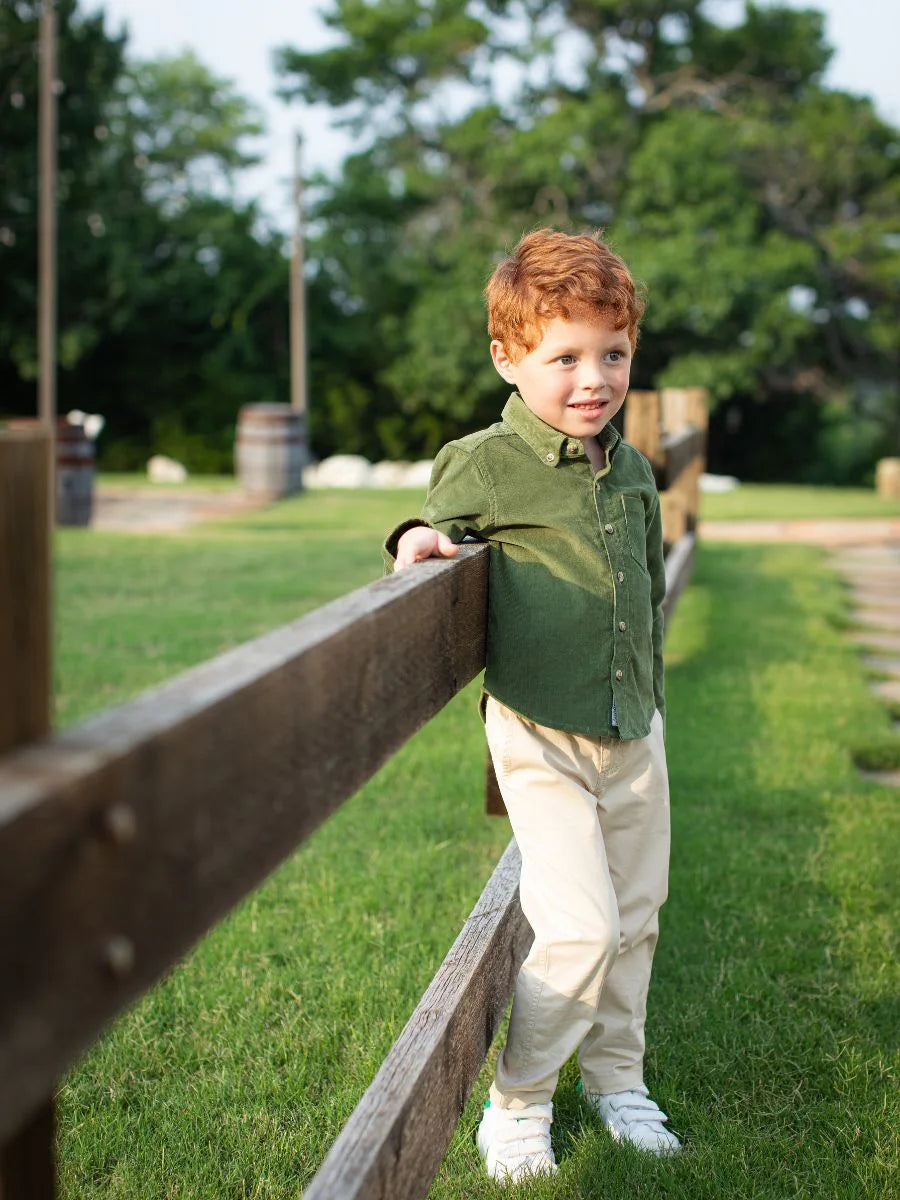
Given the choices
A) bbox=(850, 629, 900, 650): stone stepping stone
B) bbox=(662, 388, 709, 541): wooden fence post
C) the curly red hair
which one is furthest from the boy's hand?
bbox=(662, 388, 709, 541): wooden fence post

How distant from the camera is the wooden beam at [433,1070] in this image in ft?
4.83

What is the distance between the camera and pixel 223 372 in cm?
2541

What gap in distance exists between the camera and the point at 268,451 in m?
15.3

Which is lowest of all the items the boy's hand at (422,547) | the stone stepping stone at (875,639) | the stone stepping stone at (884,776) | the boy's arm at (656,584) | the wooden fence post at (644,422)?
the stone stepping stone at (884,776)

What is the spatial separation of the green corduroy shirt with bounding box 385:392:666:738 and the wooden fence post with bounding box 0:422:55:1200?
1.22 meters

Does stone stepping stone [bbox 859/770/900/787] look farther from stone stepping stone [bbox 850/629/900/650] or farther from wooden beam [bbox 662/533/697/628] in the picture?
stone stepping stone [bbox 850/629/900/650]

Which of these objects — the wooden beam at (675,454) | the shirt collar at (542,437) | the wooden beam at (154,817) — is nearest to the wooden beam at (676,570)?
the wooden beam at (675,454)

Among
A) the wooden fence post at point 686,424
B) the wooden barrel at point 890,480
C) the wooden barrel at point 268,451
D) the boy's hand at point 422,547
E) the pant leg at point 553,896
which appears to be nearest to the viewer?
the boy's hand at point 422,547

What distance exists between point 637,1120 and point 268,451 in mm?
13544

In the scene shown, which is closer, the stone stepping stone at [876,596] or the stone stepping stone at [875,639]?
the stone stepping stone at [875,639]

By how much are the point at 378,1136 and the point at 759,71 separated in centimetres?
2685

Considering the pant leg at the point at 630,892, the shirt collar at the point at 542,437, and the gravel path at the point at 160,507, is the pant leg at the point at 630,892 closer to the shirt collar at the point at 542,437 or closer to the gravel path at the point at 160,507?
the shirt collar at the point at 542,437

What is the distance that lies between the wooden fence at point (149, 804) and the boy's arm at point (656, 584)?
93cm

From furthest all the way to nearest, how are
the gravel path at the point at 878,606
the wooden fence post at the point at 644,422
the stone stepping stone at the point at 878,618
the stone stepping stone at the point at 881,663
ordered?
the stone stepping stone at the point at 878,618, the stone stepping stone at the point at 881,663, the gravel path at the point at 878,606, the wooden fence post at the point at 644,422
